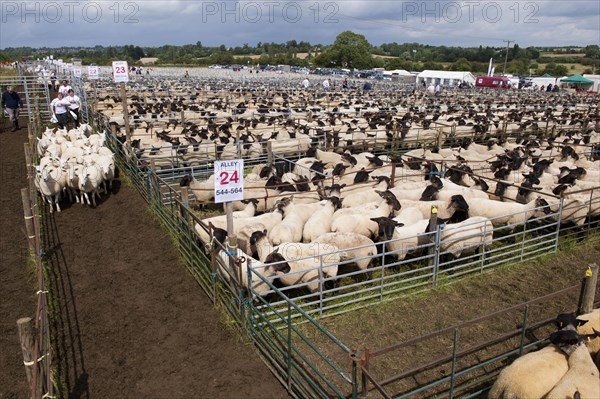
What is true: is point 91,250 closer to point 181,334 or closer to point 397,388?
point 181,334

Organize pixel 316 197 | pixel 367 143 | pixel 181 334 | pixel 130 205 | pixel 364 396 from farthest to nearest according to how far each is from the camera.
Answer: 1. pixel 367 143
2. pixel 130 205
3. pixel 316 197
4. pixel 181 334
5. pixel 364 396

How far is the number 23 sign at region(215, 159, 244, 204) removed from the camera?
20.6ft

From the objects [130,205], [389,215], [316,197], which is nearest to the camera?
[389,215]

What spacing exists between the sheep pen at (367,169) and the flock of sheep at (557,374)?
89.8 inches

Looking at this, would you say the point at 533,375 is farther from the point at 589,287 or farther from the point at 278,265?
the point at 278,265

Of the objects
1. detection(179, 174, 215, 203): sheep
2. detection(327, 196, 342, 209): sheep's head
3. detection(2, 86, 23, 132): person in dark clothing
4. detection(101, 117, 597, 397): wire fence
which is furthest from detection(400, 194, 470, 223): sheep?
detection(2, 86, 23, 132): person in dark clothing

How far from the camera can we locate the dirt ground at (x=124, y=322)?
5926 mm

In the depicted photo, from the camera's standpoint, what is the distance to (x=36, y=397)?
4.57 meters

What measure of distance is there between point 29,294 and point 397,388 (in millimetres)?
6590

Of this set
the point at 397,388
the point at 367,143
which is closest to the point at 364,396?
the point at 397,388

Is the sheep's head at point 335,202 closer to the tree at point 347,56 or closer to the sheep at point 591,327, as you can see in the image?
the sheep at point 591,327

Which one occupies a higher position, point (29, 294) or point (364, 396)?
point (364, 396)

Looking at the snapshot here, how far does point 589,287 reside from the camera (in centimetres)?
691

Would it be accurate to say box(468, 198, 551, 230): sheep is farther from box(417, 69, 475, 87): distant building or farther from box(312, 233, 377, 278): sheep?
box(417, 69, 475, 87): distant building
